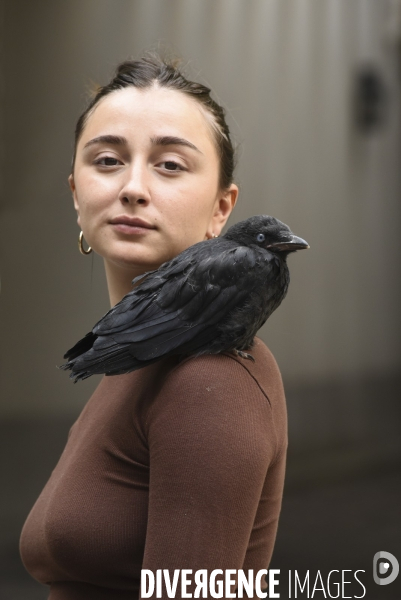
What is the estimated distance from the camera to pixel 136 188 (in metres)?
1.01

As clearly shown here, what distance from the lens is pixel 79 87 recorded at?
2.27 m

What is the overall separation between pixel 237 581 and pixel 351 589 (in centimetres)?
166

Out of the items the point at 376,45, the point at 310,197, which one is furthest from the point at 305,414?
the point at 376,45

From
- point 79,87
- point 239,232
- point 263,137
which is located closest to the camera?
point 239,232

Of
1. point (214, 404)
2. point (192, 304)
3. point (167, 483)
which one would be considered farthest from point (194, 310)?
point (167, 483)

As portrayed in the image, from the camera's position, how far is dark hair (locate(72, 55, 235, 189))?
3.71 feet

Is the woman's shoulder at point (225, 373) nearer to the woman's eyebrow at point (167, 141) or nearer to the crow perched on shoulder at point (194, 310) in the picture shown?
the crow perched on shoulder at point (194, 310)

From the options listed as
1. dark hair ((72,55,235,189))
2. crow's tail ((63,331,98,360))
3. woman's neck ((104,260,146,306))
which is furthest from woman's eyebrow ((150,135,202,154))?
crow's tail ((63,331,98,360))

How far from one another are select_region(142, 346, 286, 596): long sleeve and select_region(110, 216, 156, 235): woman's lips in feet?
0.86

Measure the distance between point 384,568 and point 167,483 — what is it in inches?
71.7

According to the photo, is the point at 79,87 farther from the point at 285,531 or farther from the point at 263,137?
the point at 285,531

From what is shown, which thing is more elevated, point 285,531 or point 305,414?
point 305,414

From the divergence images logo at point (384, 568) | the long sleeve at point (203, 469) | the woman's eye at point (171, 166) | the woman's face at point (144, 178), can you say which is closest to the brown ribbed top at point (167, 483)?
the long sleeve at point (203, 469)

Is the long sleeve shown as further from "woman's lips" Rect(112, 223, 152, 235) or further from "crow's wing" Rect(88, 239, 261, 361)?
"woman's lips" Rect(112, 223, 152, 235)
